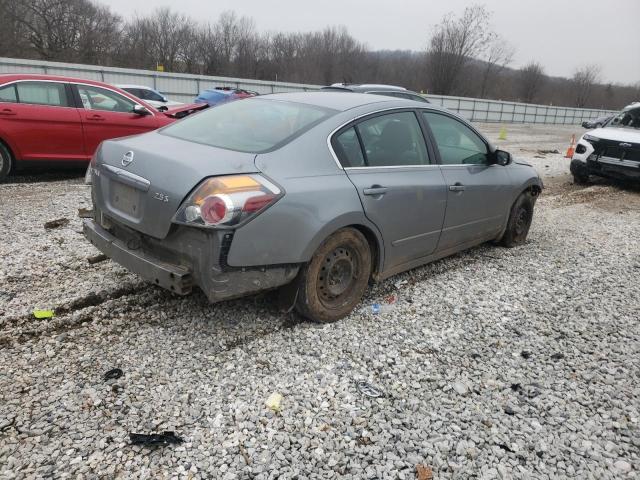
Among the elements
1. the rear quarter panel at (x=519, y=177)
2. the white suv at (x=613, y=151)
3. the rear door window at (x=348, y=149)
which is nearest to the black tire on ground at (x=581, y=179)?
the white suv at (x=613, y=151)

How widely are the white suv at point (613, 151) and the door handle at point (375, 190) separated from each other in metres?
7.73

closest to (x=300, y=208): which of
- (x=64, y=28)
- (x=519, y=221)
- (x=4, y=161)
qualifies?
(x=519, y=221)

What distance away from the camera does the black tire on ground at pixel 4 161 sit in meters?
7.09

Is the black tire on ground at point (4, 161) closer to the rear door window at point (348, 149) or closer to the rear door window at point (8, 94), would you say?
the rear door window at point (8, 94)

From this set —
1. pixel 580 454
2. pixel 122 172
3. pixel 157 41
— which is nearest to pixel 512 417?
pixel 580 454

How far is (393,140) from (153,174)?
1907mm

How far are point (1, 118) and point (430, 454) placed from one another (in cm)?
732

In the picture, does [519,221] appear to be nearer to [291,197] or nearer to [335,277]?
[335,277]

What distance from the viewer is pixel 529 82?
6319 centimetres

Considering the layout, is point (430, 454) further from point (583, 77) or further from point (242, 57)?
point (583, 77)

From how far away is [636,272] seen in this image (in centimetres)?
521

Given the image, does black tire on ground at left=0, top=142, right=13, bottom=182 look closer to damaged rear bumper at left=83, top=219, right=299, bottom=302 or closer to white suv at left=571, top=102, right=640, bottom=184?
damaged rear bumper at left=83, top=219, right=299, bottom=302

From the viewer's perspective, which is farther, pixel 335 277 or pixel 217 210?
pixel 335 277

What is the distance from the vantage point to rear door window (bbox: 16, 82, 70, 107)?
7.13 m
